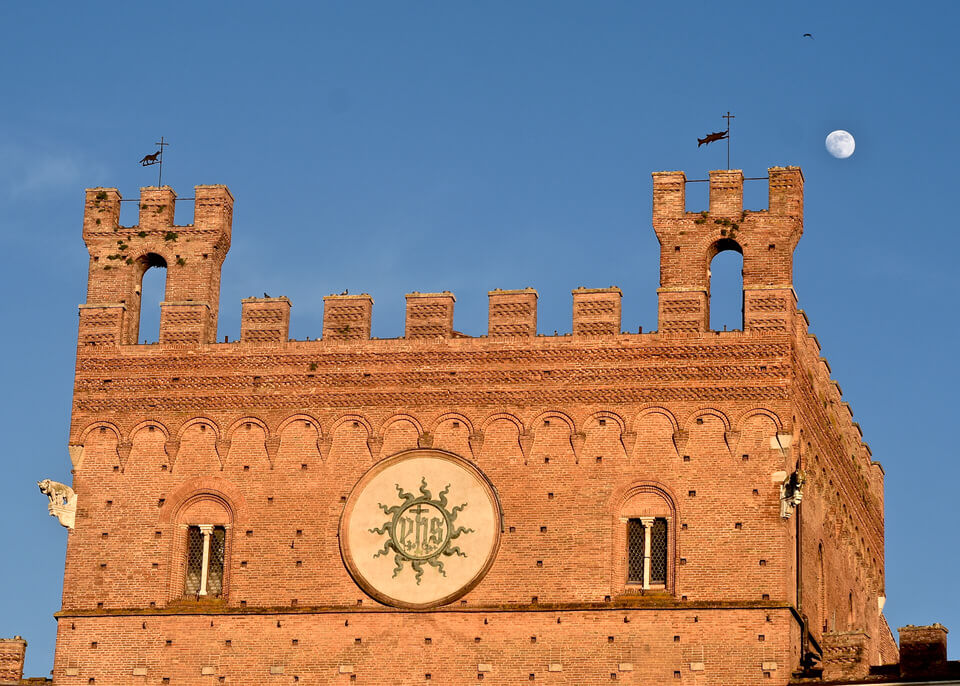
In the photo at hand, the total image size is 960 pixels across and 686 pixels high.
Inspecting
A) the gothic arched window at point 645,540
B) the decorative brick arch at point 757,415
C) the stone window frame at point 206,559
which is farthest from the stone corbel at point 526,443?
the stone window frame at point 206,559

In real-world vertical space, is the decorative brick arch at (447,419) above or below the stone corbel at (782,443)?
above

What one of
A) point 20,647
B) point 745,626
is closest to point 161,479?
point 20,647

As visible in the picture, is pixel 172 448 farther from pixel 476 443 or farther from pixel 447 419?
pixel 476 443

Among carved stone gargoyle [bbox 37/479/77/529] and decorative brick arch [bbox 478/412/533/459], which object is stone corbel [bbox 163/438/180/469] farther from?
decorative brick arch [bbox 478/412/533/459]

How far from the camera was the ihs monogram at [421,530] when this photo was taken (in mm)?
43594

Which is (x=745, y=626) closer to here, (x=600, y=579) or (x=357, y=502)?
(x=600, y=579)

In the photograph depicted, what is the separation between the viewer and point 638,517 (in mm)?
43094

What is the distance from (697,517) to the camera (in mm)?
42750

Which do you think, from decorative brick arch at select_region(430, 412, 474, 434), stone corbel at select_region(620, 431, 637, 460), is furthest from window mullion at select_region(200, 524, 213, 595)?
stone corbel at select_region(620, 431, 637, 460)

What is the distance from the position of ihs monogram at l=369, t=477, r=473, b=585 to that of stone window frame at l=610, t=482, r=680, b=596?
2.90m

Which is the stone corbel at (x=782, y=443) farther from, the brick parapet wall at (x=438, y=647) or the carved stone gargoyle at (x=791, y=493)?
the brick parapet wall at (x=438, y=647)

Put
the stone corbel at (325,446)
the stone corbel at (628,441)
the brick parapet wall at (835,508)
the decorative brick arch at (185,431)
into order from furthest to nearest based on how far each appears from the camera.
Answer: the decorative brick arch at (185,431) → the brick parapet wall at (835,508) → the stone corbel at (325,446) → the stone corbel at (628,441)

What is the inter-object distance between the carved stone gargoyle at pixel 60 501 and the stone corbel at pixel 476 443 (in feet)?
26.8

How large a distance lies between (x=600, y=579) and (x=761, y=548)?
3.10 metres
